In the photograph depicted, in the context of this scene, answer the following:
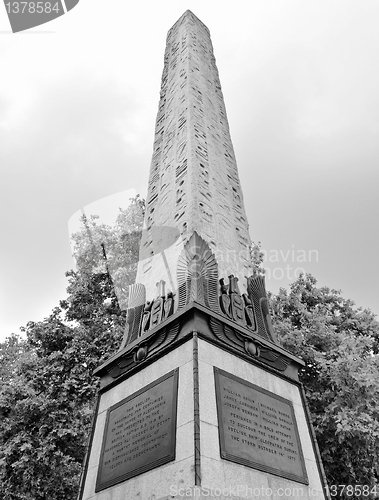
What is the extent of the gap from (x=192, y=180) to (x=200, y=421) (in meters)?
3.52

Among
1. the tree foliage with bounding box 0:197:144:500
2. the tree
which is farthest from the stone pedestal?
the tree foliage with bounding box 0:197:144:500

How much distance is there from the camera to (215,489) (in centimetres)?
286

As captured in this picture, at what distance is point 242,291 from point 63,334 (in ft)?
26.1

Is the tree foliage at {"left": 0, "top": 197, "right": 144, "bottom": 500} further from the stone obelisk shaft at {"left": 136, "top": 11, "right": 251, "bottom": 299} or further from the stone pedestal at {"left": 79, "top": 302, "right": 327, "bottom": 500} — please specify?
the stone pedestal at {"left": 79, "top": 302, "right": 327, "bottom": 500}

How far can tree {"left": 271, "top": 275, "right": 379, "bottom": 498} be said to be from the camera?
8.09m

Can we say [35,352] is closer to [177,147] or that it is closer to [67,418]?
[67,418]

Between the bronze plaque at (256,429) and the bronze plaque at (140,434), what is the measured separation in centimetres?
40

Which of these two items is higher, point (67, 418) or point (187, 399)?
point (67, 418)

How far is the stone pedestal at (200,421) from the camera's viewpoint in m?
3.07

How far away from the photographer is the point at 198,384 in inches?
132

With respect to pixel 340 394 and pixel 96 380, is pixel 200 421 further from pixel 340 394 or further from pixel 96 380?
pixel 96 380

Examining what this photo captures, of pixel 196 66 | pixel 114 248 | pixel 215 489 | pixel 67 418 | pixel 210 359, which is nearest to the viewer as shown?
pixel 215 489

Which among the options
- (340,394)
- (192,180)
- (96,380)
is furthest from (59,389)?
(192,180)

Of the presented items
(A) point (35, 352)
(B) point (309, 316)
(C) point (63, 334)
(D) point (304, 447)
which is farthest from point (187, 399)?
(A) point (35, 352)
